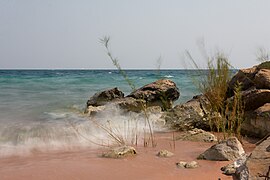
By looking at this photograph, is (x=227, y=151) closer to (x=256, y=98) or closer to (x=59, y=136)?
(x=256, y=98)

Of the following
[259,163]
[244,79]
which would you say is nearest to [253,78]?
[244,79]

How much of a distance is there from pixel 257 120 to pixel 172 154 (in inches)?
74.6

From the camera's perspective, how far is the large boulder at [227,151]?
389 cm

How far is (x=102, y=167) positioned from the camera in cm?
378

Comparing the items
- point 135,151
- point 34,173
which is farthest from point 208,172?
point 34,173

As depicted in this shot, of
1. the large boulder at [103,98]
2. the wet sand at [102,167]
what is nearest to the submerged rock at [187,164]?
the wet sand at [102,167]

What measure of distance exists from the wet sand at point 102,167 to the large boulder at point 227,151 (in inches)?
3.7

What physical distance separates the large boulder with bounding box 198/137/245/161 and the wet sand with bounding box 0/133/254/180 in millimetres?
94

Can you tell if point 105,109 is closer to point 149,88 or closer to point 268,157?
point 149,88

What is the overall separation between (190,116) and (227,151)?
9.14 ft

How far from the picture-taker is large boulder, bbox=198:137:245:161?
3887 millimetres

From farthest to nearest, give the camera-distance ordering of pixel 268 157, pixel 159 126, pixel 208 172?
pixel 159 126 < pixel 208 172 < pixel 268 157

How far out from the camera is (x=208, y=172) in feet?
11.5

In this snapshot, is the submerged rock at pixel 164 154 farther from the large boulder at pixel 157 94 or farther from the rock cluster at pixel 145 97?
the large boulder at pixel 157 94
